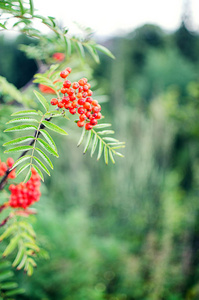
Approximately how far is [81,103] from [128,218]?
356 cm

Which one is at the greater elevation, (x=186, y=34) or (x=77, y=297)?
(x=186, y=34)

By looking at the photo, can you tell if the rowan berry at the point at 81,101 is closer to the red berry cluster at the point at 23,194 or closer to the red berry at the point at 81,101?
the red berry at the point at 81,101

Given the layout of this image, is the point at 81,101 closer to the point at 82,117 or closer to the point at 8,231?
the point at 82,117

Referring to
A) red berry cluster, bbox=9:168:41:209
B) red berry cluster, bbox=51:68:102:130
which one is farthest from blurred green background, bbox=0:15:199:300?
red berry cluster, bbox=51:68:102:130

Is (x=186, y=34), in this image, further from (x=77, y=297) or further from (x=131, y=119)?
(x=77, y=297)

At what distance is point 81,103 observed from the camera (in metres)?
0.59

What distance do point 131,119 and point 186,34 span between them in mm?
8768

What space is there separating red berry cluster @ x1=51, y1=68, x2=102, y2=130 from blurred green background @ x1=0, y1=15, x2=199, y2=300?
53cm

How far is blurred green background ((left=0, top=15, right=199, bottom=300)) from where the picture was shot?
6.13 feet

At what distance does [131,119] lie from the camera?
4.39 meters

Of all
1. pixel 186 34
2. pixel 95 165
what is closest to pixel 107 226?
pixel 95 165

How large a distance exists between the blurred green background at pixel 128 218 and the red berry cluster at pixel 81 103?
530mm

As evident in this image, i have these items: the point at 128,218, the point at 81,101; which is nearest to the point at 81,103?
the point at 81,101

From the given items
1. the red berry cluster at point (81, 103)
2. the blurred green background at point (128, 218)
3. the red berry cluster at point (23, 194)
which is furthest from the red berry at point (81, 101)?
the blurred green background at point (128, 218)
